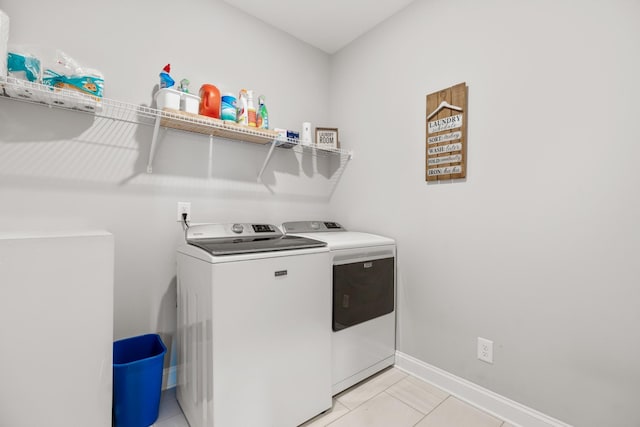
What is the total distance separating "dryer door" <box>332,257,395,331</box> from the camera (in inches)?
63.9

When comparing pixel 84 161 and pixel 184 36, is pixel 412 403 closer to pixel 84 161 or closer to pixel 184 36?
pixel 84 161

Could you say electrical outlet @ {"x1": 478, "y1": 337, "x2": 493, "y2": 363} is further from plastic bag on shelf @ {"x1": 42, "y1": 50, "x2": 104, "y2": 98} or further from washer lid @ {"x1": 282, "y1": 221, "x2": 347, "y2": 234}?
plastic bag on shelf @ {"x1": 42, "y1": 50, "x2": 104, "y2": 98}

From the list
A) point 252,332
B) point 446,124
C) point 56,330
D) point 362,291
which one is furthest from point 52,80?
point 446,124

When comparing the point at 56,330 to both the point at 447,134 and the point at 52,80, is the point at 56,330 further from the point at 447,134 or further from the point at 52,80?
the point at 447,134

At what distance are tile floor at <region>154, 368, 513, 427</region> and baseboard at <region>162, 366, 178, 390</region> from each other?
3 cm

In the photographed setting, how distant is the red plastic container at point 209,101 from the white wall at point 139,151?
0.59 ft

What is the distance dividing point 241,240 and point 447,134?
1.35m

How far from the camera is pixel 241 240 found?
5.11 feet

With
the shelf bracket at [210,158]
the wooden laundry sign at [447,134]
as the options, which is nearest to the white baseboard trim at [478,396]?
the wooden laundry sign at [447,134]

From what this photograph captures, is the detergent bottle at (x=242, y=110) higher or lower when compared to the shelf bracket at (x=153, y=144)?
higher

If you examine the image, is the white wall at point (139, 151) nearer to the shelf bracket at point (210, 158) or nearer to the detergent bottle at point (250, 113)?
the shelf bracket at point (210, 158)

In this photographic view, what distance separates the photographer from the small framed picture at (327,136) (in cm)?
233

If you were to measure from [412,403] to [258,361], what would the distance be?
0.94 metres

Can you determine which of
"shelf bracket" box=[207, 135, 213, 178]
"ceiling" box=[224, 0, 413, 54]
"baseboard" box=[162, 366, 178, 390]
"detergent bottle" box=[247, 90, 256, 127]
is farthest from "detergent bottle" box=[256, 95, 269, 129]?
"baseboard" box=[162, 366, 178, 390]
